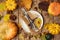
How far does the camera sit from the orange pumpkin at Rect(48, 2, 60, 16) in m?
1.41

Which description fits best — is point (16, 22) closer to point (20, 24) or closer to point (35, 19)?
point (20, 24)

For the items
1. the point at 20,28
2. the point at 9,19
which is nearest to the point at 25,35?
the point at 20,28

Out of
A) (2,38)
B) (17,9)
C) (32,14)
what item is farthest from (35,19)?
(2,38)

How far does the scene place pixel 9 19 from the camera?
1473 millimetres

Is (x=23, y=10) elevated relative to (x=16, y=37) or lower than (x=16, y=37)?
elevated

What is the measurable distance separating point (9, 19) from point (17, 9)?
9 cm

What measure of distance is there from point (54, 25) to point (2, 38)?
1.19 ft

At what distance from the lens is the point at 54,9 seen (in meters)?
1.42

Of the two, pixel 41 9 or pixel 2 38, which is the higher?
pixel 41 9

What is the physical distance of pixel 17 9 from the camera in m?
1.47

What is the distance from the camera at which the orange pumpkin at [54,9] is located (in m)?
1.41

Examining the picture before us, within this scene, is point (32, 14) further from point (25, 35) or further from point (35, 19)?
point (25, 35)

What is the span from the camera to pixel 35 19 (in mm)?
1438

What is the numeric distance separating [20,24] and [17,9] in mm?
107
